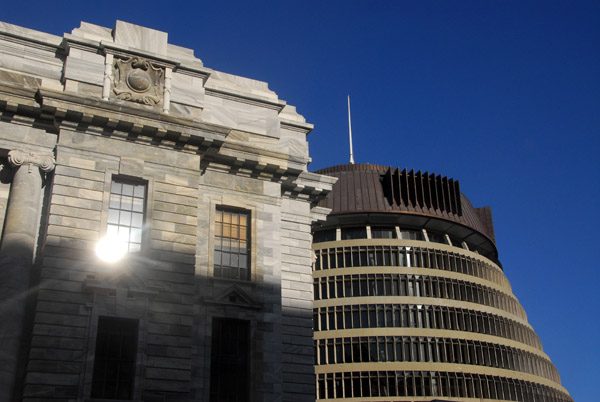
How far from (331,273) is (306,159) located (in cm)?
5516

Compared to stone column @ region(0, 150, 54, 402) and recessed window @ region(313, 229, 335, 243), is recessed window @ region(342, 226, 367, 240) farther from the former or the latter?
stone column @ region(0, 150, 54, 402)

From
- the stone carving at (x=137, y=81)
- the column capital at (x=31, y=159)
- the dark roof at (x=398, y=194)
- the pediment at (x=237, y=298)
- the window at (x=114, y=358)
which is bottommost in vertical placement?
the window at (x=114, y=358)

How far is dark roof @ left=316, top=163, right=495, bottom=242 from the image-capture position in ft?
317

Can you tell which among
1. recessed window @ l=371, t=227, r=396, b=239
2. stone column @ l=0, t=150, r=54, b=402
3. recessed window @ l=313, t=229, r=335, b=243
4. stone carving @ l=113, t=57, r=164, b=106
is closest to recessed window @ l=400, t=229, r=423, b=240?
recessed window @ l=371, t=227, r=396, b=239

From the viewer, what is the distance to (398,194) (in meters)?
98.4

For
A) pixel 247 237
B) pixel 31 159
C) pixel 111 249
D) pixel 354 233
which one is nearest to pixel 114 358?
pixel 111 249

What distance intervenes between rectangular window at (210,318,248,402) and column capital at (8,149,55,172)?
9868 mm

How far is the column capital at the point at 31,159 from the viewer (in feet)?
99.9

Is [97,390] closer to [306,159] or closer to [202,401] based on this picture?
[202,401]

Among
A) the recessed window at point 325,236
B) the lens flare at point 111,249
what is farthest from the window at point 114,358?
the recessed window at point 325,236

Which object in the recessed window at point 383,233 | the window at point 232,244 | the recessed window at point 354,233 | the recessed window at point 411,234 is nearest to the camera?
the window at point 232,244

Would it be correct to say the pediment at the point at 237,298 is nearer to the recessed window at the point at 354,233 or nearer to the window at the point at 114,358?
the window at the point at 114,358

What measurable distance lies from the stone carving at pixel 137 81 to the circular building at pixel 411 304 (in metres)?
59.6

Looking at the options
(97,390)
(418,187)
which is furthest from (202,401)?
(418,187)
